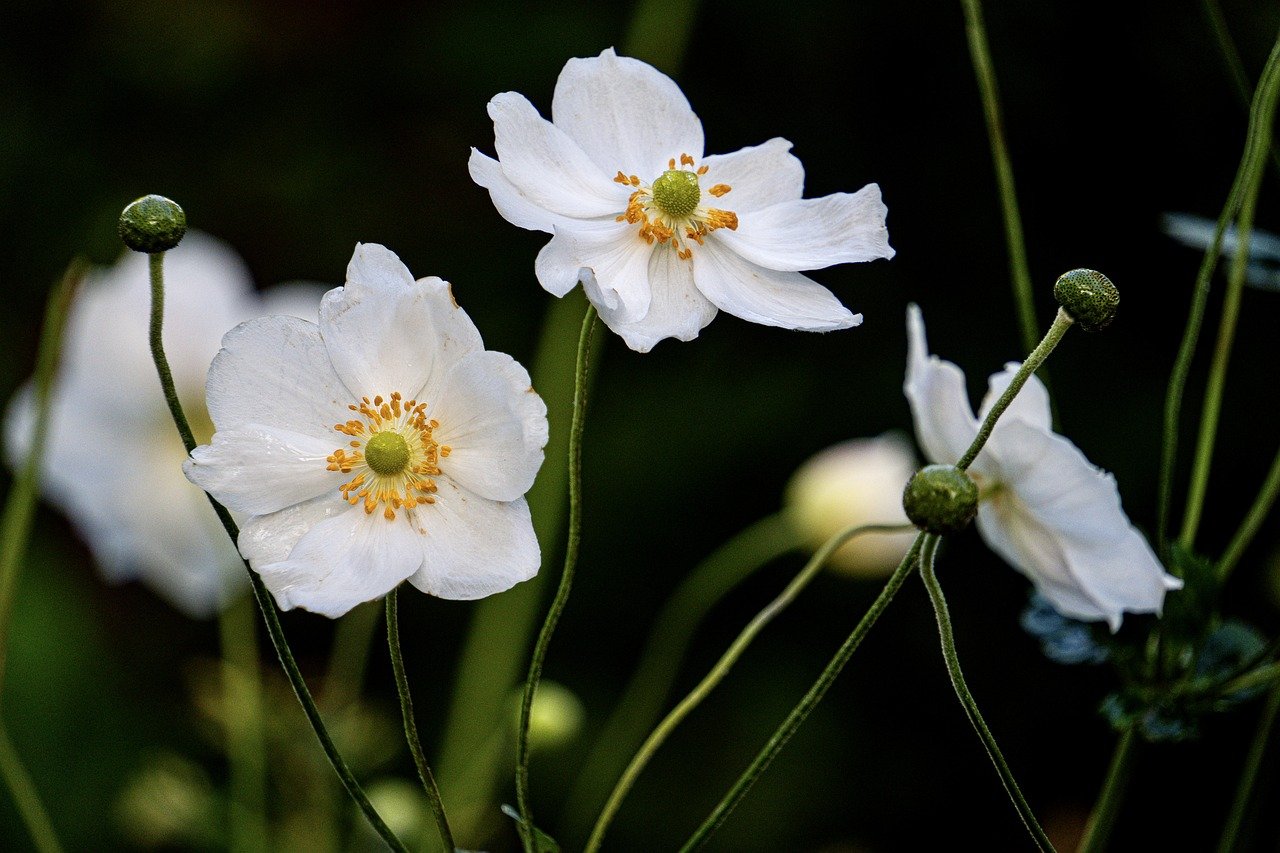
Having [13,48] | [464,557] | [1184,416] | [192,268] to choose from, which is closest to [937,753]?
[1184,416]

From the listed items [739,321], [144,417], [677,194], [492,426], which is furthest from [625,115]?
[739,321]

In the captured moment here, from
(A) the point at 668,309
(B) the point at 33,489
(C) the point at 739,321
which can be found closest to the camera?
(A) the point at 668,309

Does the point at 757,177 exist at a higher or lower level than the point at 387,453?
higher

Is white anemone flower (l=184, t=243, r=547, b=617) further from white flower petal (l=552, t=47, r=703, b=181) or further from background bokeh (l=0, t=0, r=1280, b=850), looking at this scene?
background bokeh (l=0, t=0, r=1280, b=850)

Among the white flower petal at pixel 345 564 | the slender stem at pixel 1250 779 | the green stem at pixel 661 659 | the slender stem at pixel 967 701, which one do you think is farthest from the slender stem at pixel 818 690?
the green stem at pixel 661 659

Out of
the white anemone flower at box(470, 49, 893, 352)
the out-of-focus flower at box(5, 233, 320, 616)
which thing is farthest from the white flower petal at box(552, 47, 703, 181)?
the out-of-focus flower at box(5, 233, 320, 616)

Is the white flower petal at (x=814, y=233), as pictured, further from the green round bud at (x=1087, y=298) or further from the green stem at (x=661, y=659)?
the green stem at (x=661, y=659)

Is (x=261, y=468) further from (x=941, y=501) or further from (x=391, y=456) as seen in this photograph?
(x=941, y=501)

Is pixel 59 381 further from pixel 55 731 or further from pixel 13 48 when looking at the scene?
pixel 13 48
